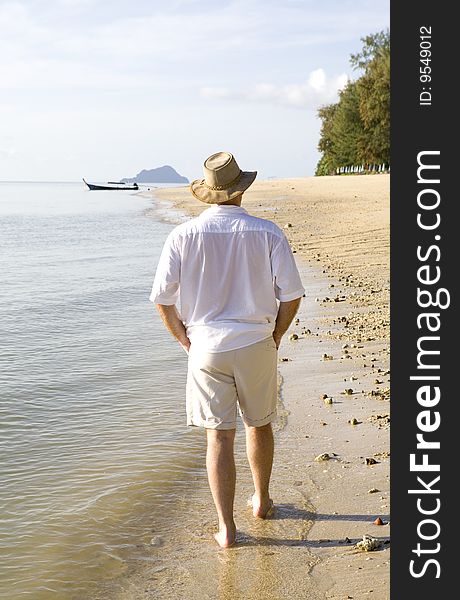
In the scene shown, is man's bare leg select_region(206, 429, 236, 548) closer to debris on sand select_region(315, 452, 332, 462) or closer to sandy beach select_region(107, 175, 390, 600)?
sandy beach select_region(107, 175, 390, 600)

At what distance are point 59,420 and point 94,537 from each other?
7.30ft

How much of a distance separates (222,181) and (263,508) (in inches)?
70.2

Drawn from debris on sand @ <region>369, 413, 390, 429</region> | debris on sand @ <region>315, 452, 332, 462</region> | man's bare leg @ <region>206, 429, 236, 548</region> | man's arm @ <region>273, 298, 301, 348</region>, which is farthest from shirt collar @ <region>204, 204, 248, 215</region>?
debris on sand @ <region>369, 413, 390, 429</region>

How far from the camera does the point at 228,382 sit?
4309 mm

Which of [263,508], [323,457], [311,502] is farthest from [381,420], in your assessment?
[263,508]

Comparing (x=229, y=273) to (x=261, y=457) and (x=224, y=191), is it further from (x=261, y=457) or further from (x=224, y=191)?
(x=261, y=457)

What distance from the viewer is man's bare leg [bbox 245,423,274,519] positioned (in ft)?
14.9

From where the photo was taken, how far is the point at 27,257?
19.4 meters

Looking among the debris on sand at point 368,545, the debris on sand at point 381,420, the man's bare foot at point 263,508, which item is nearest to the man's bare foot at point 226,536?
the man's bare foot at point 263,508

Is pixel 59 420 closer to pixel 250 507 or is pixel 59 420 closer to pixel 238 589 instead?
pixel 250 507

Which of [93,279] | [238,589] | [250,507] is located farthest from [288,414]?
[93,279]

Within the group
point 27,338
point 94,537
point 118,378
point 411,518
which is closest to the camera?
point 411,518

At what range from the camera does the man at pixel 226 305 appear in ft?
13.8

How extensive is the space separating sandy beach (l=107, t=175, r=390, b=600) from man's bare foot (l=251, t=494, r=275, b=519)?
53mm
